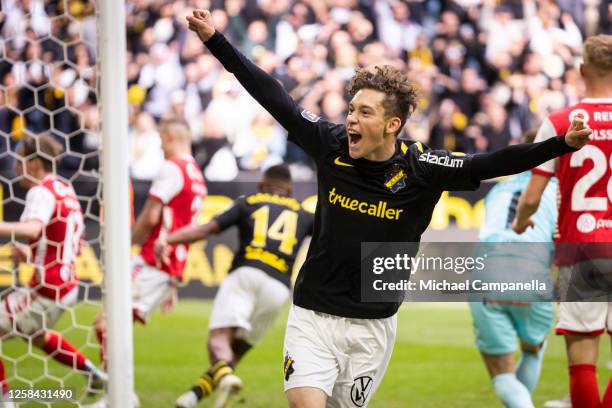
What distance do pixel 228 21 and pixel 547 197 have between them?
403 inches

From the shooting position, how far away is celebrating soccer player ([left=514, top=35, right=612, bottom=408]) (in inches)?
218

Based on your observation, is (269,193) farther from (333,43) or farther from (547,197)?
(333,43)

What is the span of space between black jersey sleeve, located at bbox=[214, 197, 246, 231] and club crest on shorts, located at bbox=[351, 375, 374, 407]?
Result: 9.42ft

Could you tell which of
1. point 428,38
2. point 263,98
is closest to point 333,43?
point 428,38

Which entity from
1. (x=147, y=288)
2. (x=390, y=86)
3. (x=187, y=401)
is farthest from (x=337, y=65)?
(x=390, y=86)

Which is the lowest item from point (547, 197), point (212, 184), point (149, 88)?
point (547, 197)

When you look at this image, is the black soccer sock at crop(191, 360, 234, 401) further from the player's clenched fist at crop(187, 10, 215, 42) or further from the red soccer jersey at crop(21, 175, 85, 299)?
the player's clenched fist at crop(187, 10, 215, 42)

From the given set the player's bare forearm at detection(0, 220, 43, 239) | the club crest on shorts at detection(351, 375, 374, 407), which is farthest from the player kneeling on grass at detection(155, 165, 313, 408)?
the club crest on shorts at detection(351, 375, 374, 407)

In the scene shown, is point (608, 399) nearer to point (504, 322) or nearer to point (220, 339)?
point (504, 322)

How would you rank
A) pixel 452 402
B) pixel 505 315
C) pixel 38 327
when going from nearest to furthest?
pixel 505 315 < pixel 38 327 < pixel 452 402

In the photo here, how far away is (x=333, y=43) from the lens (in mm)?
16156

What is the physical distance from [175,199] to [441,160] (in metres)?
4.12

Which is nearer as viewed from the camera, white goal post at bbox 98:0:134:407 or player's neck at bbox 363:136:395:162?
player's neck at bbox 363:136:395:162

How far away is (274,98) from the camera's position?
4.82 meters
